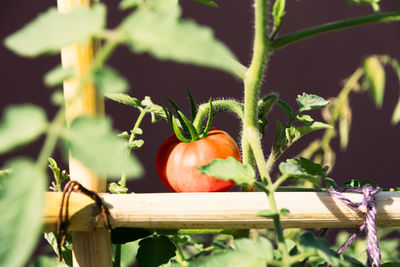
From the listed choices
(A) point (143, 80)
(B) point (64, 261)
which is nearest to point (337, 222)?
(B) point (64, 261)

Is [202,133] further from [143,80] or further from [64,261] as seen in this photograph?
[143,80]

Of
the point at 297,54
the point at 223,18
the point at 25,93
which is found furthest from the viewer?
the point at 297,54

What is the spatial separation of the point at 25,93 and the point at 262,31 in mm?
1792

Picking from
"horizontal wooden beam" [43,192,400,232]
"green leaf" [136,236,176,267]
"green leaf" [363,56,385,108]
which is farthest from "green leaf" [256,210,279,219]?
"green leaf" [363,56,385,108]

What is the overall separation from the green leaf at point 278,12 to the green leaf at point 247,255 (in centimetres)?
20

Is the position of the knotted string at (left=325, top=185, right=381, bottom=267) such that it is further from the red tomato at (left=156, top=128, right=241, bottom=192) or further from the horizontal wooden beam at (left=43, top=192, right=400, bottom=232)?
the red tomato at (left=156, top=128, right=241, bottom=192)

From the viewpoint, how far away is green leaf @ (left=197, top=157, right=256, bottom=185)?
496 mm

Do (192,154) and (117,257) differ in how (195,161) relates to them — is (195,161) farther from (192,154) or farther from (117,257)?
(117,257)

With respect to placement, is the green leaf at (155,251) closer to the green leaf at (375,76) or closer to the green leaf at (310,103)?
the green leaf at (310,103)

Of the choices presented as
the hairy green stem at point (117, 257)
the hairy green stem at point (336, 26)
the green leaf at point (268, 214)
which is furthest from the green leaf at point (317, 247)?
the hairy green stem at point (117, 257)

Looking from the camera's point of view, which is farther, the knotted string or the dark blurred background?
the dark blurred background

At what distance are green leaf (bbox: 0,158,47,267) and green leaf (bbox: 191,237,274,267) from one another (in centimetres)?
19

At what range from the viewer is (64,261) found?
0.75 meters

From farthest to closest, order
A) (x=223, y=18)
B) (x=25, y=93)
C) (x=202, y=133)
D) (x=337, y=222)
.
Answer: (x=223, y=18)
(x=25, y=93)
(x=202, y=133)
(x=337, y=222)
